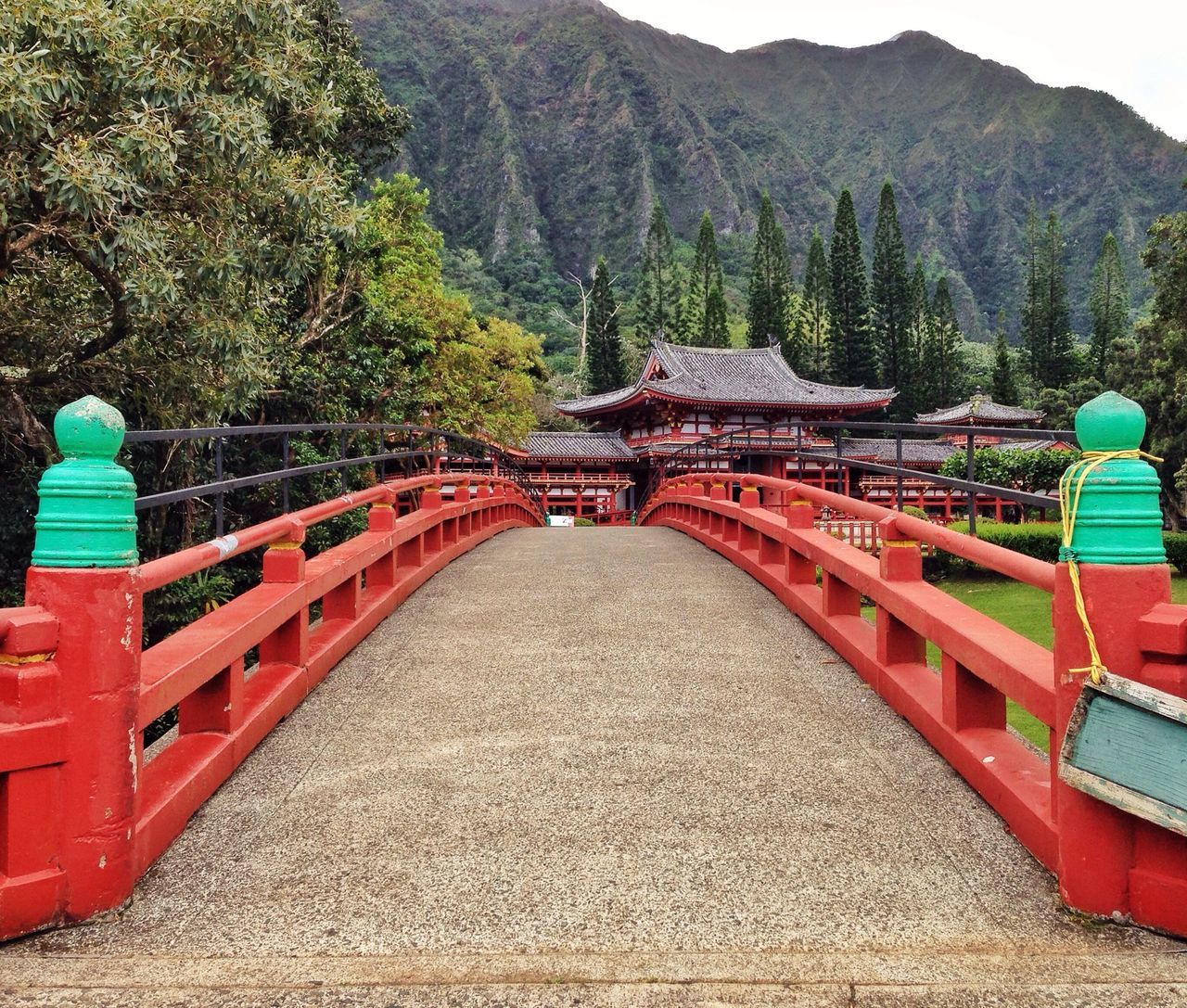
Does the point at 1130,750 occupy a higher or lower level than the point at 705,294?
lower

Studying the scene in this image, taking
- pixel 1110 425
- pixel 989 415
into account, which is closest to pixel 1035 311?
pixel 989 415

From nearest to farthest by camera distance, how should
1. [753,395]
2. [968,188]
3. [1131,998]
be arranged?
[1131,998]
[753,395]
[968,188]

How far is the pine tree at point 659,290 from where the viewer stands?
66.1 metres

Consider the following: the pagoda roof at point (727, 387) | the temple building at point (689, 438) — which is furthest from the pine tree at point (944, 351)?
the pagoda roof at point (727, 387)

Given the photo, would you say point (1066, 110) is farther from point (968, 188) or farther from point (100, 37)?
point (100, 37)

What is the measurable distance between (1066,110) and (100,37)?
17486 centimetres

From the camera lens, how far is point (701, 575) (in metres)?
7.34

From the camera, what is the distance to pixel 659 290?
2613 inches

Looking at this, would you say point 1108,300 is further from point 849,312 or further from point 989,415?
point 989,415

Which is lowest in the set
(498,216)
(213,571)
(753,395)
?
(213,571)

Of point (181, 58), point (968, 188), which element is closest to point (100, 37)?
point (181, 58)

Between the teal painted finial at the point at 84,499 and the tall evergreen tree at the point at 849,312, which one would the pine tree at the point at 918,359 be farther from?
the teal painted finial at the point at 84,499

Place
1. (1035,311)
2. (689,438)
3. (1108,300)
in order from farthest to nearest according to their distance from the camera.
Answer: (1108,300)
(1035,311)
(689,438)

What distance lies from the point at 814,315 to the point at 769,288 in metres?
6.00
